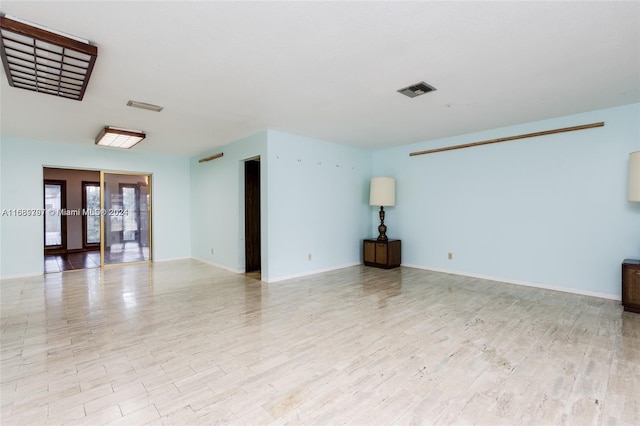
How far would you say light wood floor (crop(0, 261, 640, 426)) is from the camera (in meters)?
1.81

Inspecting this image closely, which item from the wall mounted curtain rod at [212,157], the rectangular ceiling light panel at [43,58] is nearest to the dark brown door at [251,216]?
the wall mounted curtain rod at [212,157]

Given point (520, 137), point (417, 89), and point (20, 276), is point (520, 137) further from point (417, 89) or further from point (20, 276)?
point (20, 276)

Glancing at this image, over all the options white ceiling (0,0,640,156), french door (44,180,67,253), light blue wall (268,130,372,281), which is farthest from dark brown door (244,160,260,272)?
french door (44,180,67,253)

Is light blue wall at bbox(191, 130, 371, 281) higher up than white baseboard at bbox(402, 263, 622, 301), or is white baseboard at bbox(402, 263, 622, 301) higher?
light blue wall at bbox(191, 130, 371, 281)

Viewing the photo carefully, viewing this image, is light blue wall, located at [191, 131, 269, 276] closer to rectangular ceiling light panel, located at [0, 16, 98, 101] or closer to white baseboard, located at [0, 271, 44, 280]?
rectangular ceiling light panel, located at [0, 16, 98, 101]

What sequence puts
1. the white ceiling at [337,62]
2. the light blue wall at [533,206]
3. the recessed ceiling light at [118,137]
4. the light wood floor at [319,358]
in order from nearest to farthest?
the light wood floor at [319,358] < the white ceiling at [337,62] < the light blue wall at [533,206] < the recessed ceiling light at [118,137]

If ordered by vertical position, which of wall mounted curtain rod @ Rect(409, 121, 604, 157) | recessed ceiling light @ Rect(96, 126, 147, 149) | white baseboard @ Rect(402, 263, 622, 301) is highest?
recessed ceiling light @ Rect(96, 126, 147, 149)

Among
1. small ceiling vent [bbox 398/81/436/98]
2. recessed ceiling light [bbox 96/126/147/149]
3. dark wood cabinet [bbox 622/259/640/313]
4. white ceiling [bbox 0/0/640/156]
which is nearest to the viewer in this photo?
white ceiling [bbox 0/0/640/156]

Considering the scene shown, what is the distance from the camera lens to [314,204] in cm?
561

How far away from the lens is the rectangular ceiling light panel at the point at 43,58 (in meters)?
2.08

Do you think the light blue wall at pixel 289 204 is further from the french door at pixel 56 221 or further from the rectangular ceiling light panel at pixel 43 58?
the french door at pixel 56 221

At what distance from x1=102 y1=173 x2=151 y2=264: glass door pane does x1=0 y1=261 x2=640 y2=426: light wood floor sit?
2.59 meters

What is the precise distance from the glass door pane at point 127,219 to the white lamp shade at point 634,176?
26.7 feet

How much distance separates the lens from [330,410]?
5.91 ft
